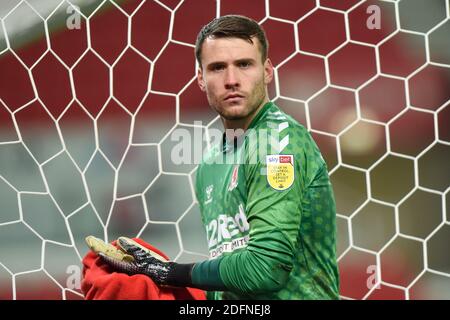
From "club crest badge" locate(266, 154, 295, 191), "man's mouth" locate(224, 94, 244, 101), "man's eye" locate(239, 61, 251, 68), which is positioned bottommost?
"club crest badge" locate(266, 154, 295, 191)

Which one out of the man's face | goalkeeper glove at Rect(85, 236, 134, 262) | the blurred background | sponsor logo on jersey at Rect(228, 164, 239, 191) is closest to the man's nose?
the man's face

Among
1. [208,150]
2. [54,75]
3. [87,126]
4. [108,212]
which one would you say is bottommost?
Answer: [108,212]

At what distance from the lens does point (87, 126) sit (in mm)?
1702

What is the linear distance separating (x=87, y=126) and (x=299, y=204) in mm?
719

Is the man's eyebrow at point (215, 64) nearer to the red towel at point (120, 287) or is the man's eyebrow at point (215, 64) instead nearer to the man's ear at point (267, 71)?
the man's ear at point (267, 71)

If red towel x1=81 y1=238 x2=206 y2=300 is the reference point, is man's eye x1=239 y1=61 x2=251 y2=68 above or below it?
above

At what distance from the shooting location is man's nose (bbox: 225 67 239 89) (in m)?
1.35

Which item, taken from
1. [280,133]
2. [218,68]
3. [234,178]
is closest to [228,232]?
[234,178]

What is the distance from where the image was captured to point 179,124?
1666 mm

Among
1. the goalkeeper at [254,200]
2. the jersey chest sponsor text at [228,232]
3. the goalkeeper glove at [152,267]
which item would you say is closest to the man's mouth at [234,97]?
the goalkeeper at [254,200]

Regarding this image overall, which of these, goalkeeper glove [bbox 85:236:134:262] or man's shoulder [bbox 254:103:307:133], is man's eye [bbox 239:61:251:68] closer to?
man's shoulder [bbox 254:103:307:133]
